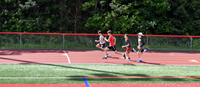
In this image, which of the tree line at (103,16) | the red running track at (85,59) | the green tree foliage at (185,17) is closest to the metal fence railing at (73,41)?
the red running track at (85,59)

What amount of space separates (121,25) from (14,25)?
41.5 feet

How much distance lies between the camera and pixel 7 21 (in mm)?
28359

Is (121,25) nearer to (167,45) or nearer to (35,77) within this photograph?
(167,45)

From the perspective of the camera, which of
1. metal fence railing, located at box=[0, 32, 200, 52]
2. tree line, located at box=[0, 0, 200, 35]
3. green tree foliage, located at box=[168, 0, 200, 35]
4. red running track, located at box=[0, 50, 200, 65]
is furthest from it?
green tree foliage, located at box=[168, 0, 200, 35]

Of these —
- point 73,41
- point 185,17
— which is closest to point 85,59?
point 73,41

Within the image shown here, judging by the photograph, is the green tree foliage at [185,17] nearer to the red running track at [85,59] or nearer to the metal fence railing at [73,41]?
the metal fence railing at [73,41]

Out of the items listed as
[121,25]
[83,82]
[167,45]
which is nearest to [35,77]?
[83,82]

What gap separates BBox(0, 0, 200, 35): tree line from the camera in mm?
27109

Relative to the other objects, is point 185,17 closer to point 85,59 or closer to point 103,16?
point 103,16

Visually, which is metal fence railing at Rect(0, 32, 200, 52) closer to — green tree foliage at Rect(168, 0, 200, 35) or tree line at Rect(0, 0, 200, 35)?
tree line at Rect(0, 0, 200, 35)

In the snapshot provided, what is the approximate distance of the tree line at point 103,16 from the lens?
27109 millimetres

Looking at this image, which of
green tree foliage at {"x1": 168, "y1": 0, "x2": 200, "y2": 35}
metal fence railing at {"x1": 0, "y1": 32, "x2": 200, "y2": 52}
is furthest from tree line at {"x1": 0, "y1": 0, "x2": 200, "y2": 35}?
metal fence railing at {"x1": 0, "y1": 32, "x2": 200, "y2": 52}

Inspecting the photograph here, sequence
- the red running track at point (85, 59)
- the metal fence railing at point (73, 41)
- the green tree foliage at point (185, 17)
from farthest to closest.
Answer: the green tree foliage at point (185, 17), the metal fence railing at point (73, 41), the red running track at point (85, 59)

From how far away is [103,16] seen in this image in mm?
27875
